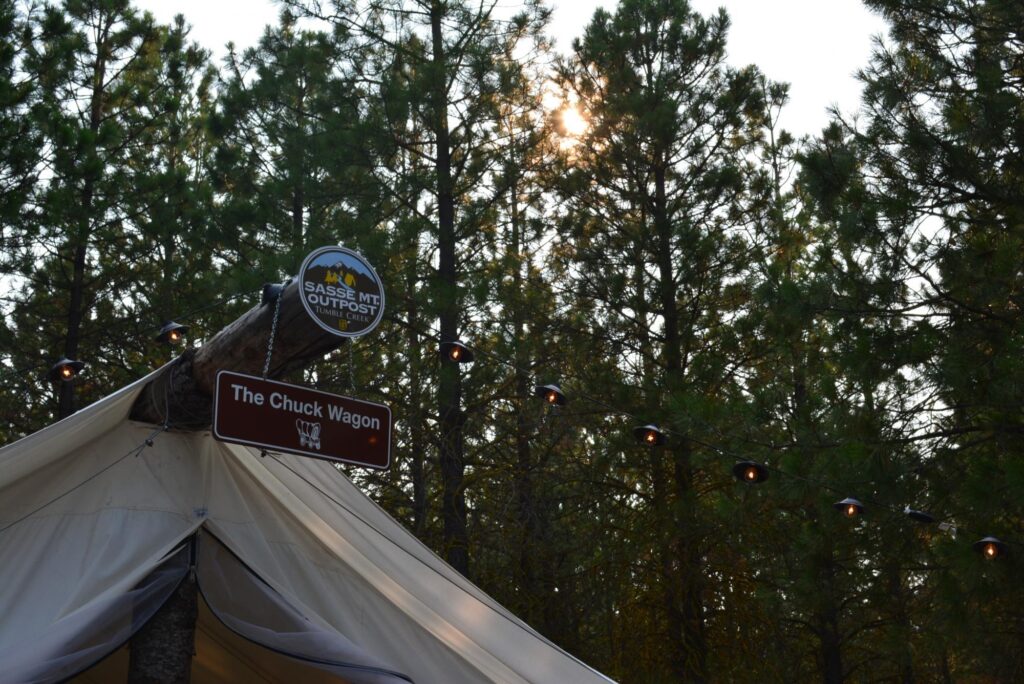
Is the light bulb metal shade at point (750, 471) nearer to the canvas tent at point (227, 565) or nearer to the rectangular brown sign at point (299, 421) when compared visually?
the canvas tent at point (227, 565)

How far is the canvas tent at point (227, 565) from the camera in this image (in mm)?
4133

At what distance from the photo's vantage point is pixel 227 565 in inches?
175

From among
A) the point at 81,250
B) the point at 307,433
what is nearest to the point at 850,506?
the point at 307,433

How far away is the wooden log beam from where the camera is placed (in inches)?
173

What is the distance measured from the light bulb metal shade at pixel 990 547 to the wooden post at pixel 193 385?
4151 millimetres

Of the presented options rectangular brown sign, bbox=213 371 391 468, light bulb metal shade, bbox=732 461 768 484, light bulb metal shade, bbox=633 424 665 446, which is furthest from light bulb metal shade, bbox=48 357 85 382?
light bulb metal shade, bbox=732 461 768 484

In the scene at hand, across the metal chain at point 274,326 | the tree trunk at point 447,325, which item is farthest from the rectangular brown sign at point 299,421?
the tree trunk at point 447,325

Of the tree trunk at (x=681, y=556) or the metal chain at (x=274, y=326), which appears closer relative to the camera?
the metal chain at (x=274, y=326)

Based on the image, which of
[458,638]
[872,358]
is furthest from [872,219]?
[458,638]

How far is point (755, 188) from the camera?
11.5 m

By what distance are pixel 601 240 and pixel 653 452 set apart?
2.28 m

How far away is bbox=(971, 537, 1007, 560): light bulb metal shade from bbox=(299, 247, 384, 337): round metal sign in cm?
411

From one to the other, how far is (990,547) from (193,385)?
4.66 metres

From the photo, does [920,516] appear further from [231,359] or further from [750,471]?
[231,359]
